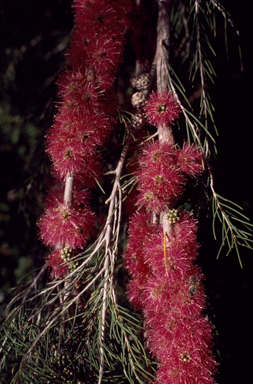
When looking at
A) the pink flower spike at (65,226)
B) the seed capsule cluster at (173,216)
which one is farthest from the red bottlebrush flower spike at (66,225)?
the seed capsule cluster at (173,216)

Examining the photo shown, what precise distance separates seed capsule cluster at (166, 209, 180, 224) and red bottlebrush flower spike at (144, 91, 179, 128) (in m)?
0.15

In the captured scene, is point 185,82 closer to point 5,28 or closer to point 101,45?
point 101,45

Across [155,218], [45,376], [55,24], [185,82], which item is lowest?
[45,376]

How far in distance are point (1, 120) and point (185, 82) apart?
69 centimetres

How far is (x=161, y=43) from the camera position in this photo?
64cm

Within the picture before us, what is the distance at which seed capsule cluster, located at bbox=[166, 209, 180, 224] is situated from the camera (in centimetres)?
56

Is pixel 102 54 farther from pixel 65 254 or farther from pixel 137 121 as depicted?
pixel 65 254

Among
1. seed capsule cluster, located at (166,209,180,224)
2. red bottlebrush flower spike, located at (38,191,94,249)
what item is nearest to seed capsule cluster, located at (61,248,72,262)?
red bottlebrush flower spike, located at (38,191,94,249)

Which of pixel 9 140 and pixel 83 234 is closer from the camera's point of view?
pixel 83 234

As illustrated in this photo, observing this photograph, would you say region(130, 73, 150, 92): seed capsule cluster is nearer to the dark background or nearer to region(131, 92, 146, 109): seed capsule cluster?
region(131, 92, 146, 109): seed capsule cluster

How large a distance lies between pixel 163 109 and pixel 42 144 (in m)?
0.57

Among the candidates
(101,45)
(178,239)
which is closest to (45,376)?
(178,239)

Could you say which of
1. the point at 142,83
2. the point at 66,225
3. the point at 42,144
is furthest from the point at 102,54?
the point at 42,144

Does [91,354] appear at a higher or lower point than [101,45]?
lower
